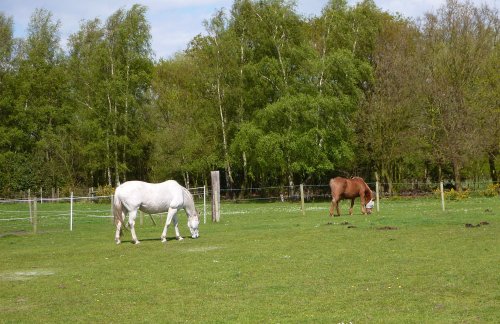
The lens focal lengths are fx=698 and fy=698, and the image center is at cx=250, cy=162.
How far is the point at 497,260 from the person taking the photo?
14.2 m

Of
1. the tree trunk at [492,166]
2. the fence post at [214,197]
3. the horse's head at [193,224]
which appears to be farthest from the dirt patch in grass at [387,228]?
the tree trunk at [492,166]

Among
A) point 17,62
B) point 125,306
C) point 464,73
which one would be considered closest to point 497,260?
point 125,306

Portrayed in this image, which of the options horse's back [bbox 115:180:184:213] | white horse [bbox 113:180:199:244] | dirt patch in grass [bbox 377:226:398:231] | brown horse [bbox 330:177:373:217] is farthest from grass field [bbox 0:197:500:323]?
brown horse [bbox 330:177:373:217]

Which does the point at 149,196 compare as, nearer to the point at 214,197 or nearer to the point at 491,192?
the point at 214,197

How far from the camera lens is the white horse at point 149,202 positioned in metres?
21.5

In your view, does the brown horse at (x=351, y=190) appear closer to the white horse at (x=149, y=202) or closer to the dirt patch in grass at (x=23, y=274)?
the white horse at (x=149, y=202)

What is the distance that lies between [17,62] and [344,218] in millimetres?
45698

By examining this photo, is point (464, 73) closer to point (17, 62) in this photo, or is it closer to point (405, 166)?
point (405, 166)

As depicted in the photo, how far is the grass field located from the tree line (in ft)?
86.4

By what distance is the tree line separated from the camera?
164 ft

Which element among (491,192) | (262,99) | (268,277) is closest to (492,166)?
(491,192)

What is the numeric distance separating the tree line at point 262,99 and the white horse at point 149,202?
80.6 ft

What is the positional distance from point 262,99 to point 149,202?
108 ft

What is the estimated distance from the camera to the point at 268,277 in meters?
13.4
